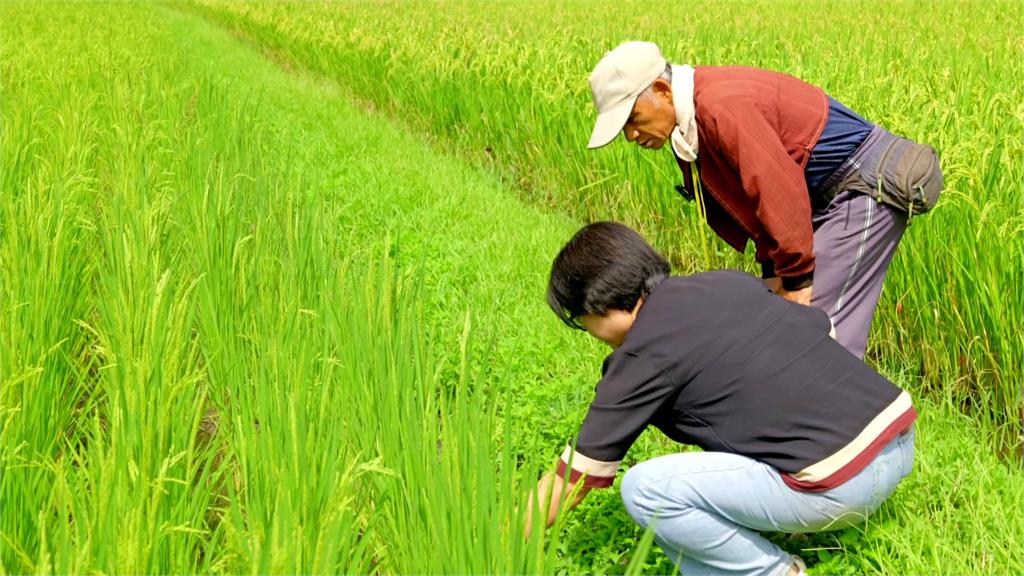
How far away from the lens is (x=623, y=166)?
15.3 feet

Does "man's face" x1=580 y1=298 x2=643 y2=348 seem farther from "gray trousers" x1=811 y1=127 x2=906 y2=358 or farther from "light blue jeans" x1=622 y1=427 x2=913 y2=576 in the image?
"gray trousers" x1=811 y1=127 x2=906 y2=358

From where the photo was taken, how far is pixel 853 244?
2482 millimetres

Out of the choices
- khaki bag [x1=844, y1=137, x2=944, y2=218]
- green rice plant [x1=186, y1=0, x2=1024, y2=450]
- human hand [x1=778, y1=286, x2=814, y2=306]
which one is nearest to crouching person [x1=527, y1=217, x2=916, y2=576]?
human hand [x1=778, y1=286, x2=814, y2=306]

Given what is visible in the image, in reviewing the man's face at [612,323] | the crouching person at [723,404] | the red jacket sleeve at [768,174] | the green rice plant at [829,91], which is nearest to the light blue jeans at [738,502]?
the crouching person at [723,404]

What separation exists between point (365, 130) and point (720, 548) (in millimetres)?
5489

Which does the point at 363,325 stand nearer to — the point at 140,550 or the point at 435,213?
the point at 140,550

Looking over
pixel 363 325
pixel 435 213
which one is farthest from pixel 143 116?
pixel 363 325

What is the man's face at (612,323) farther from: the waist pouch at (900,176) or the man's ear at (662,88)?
the waist pouch at (900,176)

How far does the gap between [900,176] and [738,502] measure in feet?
3.35

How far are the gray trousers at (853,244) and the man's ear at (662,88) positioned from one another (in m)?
0.50

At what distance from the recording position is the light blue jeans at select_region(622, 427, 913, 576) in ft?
6.24

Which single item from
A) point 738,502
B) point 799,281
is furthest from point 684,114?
point 738,502

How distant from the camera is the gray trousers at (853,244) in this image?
248 cm

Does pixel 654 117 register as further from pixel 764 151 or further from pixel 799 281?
pixel 799 281
